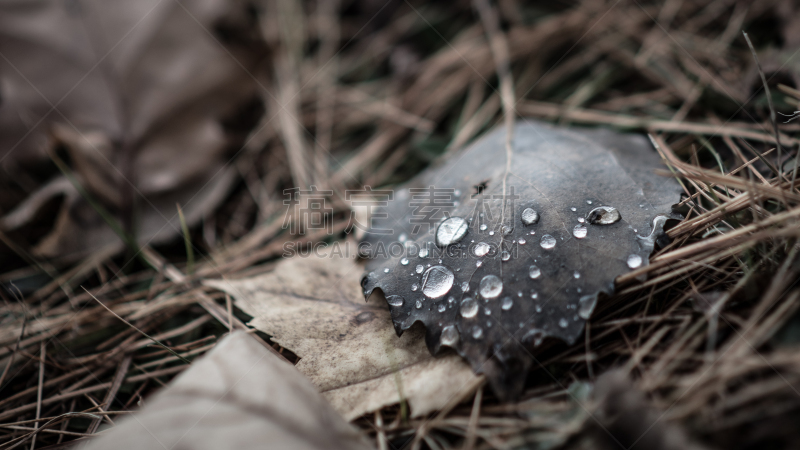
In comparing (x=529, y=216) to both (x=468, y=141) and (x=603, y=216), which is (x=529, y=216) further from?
(x=468, y=141)

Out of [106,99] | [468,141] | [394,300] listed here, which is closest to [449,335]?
[394,300]

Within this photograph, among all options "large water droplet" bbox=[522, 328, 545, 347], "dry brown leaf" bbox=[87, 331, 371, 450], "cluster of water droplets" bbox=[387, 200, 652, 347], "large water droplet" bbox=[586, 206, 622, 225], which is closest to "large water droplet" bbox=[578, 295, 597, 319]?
"cluster of water droplets" bbox=[387, 200, 652, 347]

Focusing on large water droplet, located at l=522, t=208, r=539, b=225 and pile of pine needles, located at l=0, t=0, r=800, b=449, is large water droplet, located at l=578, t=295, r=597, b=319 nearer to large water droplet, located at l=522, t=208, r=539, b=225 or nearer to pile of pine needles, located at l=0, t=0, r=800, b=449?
pile of pine needles, located at l=0, t=0, r=800, b=449

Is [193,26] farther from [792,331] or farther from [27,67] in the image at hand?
[792,331]

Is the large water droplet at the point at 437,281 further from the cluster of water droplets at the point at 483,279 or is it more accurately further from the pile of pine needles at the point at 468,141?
the pile of pine needles at the point at 468,141

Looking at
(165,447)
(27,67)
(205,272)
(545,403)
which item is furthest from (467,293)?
(27,67)
